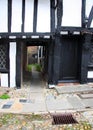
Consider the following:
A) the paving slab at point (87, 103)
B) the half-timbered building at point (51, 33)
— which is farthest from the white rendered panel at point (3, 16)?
the paving slab at point (87, 103)

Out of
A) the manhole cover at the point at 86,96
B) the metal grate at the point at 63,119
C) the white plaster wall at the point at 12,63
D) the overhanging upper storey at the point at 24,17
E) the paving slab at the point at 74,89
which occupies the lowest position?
the paving slab at the point at 74,89

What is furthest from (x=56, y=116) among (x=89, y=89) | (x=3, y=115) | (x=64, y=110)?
(x=89, y=89)

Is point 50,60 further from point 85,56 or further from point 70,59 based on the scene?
point 85,56

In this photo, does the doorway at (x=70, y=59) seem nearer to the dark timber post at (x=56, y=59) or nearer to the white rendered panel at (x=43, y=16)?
the dark timber post at (x=56, y=59)

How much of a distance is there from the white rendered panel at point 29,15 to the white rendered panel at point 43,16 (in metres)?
0.29

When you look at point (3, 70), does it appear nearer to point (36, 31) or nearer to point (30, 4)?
point (36, 31)

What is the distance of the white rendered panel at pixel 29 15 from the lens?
9.44m

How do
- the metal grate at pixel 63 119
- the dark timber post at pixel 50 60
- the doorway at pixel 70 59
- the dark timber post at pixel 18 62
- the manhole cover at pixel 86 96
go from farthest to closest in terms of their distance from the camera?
the doorway at pixel 70 59, the dark timber post at pixel 50 60, the dark timber post at pixel 18 62, the manhole cover at pixel 86 96, the metal grate at pixel 63 119

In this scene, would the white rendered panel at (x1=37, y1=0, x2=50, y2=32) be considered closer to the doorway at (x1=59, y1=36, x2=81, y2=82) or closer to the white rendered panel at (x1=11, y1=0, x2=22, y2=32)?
the white rendered panel at (x1=11, y1=0, x2=22, y2=32)

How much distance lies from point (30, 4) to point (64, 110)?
4.83 m

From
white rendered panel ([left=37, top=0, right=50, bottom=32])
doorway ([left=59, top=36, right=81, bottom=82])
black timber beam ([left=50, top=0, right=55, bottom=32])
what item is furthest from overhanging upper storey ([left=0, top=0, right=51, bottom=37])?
doorway ([left=59, top=36, right=81, bottom=82])

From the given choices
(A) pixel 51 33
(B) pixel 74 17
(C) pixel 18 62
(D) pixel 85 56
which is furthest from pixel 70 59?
(C) pixel 18 62

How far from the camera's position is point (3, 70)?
9773 mm

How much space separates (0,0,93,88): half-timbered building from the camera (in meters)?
9.46
